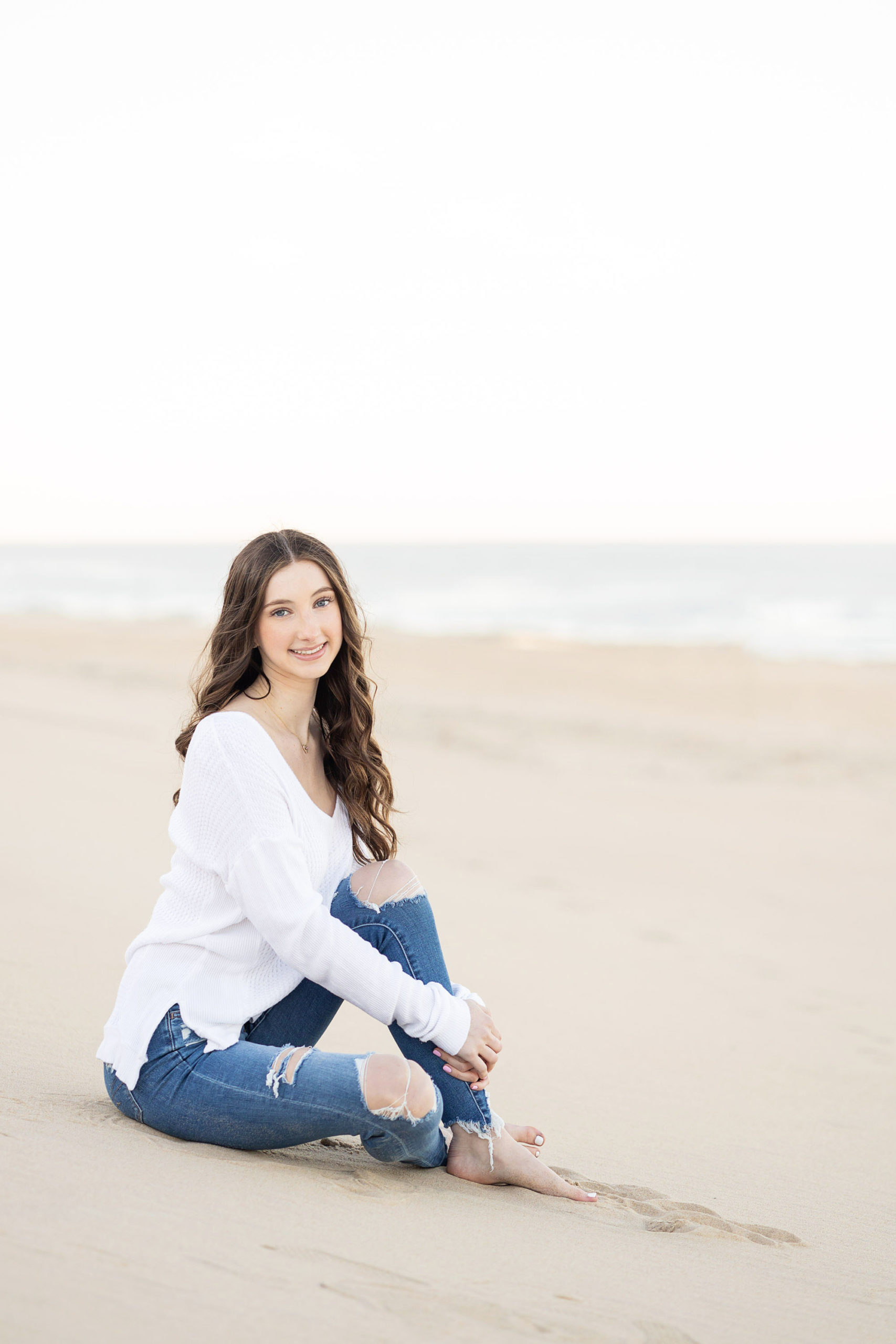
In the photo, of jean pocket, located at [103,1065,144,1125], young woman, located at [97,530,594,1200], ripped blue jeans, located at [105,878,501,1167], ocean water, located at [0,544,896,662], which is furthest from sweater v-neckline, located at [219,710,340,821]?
ocean water, located at [0,544,896,662]

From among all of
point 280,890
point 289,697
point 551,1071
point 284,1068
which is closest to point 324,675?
point 289,697

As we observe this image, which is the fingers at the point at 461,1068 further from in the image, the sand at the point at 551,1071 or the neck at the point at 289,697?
the neck at the point at 289,697

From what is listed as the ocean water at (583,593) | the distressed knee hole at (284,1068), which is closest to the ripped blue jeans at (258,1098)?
the distressed knee hole at (284,1068)

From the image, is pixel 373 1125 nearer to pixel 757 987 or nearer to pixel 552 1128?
pixel 552 1128

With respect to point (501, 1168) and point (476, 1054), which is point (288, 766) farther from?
point (501, 1168)

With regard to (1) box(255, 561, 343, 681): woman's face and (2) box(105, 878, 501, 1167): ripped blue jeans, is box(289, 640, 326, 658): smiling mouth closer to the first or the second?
(1) box(255, 561, 343, 681): woman's face

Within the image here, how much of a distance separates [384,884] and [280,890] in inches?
14.1

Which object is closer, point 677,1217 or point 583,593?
point 677,1217

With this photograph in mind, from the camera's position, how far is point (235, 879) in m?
2.49

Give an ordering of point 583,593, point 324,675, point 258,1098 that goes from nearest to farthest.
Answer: point 258,1098, point 324,675, point 583,593

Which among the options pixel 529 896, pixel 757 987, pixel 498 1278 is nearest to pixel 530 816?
pixel 529 896

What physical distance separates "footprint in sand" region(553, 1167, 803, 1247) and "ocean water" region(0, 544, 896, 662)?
332 inches

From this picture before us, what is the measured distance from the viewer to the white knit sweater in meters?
2.48

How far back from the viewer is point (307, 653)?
114 inches
